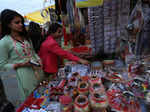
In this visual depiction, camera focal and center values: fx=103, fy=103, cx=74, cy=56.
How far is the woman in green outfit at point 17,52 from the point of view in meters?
1.12

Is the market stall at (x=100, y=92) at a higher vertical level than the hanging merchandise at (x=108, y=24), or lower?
lower

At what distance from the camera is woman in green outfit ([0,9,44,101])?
1115 millimetres

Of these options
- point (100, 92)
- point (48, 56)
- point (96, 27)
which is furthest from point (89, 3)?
point (48, 56)

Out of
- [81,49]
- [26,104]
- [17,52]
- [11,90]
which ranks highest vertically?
[17,52]

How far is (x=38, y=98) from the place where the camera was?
3.22 feet

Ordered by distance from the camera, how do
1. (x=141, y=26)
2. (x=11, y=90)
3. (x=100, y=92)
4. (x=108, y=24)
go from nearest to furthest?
(x=100, y=92) < (x=141, y=26) < (x=108, y=24) < (x=11, y=90)

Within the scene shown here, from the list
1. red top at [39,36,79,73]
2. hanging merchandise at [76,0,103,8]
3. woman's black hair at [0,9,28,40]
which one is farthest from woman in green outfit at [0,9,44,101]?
hanging merchandise at [76,0,103,8]

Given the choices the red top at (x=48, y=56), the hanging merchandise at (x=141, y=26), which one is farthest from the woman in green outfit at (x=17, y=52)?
the hanging merchandise at (x=141, y=26)

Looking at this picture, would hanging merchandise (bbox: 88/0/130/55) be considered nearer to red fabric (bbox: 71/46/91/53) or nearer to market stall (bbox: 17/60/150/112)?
market stall (bbox: 17/60/150/112)

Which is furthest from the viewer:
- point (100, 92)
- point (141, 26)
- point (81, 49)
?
point (81, 49)

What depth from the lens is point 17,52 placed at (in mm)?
1175

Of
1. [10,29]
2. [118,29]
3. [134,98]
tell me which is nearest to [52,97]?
[134,98]

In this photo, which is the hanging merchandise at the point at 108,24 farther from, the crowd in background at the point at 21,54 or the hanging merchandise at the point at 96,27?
the crowd in background at the point at 21,54

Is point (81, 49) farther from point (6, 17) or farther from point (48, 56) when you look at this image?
point (6, 17)
